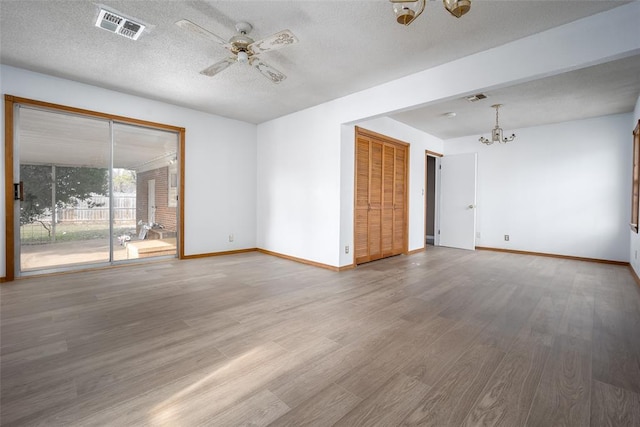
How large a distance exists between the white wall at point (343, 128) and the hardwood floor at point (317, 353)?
1.34m

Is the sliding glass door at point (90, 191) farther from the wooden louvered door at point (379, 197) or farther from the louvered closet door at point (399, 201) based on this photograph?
the louvered closet door at point (399, 201)

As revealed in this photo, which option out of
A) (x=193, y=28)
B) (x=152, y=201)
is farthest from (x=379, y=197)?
(x=152, y=201)

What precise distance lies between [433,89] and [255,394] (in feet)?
11.5

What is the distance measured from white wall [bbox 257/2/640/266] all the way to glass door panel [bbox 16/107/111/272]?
2.72 m

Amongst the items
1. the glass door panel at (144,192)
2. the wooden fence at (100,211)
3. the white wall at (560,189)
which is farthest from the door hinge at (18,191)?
the white wall at (560,189)

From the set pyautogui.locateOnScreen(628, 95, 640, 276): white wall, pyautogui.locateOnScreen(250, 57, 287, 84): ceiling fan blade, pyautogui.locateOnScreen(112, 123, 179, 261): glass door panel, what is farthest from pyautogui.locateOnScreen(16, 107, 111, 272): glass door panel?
pyautogui.locateOnScreen(628, 95, 640, 276): white wall

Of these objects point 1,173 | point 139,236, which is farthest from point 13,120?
point 139,236

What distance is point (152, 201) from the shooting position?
4.91 m

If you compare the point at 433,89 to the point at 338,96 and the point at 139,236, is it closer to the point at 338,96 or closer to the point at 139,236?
the point at 338,96

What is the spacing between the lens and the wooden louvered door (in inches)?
193

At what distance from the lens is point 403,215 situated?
5902 millimetres

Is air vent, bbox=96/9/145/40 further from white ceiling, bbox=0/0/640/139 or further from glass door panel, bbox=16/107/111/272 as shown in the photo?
glass door panel, bbox=16/107/111/272

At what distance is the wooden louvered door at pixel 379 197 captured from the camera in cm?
491

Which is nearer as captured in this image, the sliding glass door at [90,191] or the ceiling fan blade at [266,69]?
the ceiling fan blade at [266,69]
